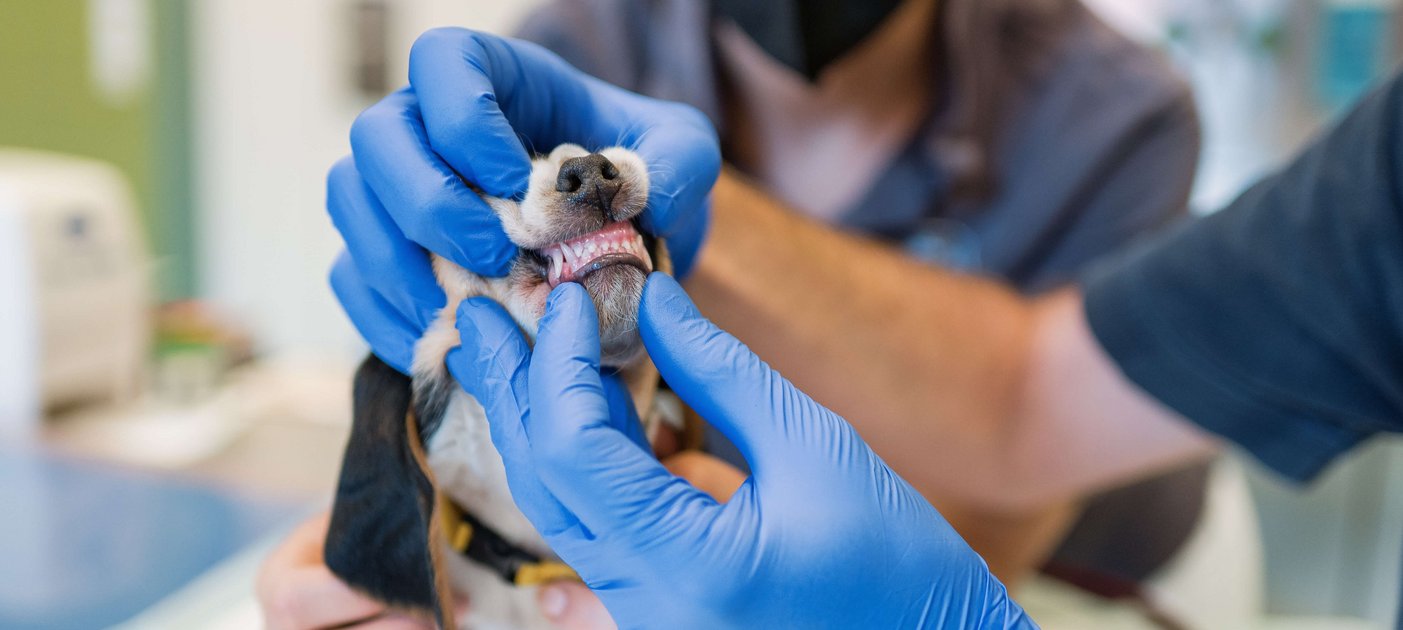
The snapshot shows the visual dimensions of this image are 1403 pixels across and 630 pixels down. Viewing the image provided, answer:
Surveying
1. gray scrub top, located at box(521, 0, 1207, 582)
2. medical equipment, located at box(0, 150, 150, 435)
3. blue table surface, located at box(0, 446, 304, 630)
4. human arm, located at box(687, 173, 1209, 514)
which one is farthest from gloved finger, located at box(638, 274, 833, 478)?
medical equipment, located at box(0, 150, 150, 435)

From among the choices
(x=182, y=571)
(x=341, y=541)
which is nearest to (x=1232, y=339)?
(x=341, y=541)

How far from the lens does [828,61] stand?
134cm

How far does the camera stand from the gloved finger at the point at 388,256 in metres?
0.63

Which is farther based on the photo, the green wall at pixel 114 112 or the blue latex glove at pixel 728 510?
the green wall at pixel 114 112

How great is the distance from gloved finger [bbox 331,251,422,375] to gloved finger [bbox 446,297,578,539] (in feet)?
0.14

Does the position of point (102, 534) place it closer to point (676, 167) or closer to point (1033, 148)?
point (676, 167)

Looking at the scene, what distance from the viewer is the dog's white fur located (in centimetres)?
58

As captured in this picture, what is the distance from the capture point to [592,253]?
0.59 meters

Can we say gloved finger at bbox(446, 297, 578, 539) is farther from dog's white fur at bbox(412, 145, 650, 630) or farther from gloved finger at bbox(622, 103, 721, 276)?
gloved finger at bbox(622, 103, 721, 276)

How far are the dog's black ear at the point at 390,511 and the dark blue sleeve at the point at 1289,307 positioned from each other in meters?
0.81

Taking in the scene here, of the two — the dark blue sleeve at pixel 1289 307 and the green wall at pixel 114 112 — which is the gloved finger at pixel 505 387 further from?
the green wall at pixel 114 112

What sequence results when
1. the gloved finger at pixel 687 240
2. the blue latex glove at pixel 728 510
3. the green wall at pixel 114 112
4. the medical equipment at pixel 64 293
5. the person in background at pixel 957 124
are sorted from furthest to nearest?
the green wall at pixel 114 112, the medical equipment at pixel 64 293, the person in background at pixel 957 124, the gloved finger at pixel 687 240, the blue latex glove at pixel 728 510

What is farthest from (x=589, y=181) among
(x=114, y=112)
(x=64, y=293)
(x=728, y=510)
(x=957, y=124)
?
A: (x=114, y=112)

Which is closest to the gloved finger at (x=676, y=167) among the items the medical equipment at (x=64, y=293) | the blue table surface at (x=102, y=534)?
the blue table surface at (x=102, y=534)
